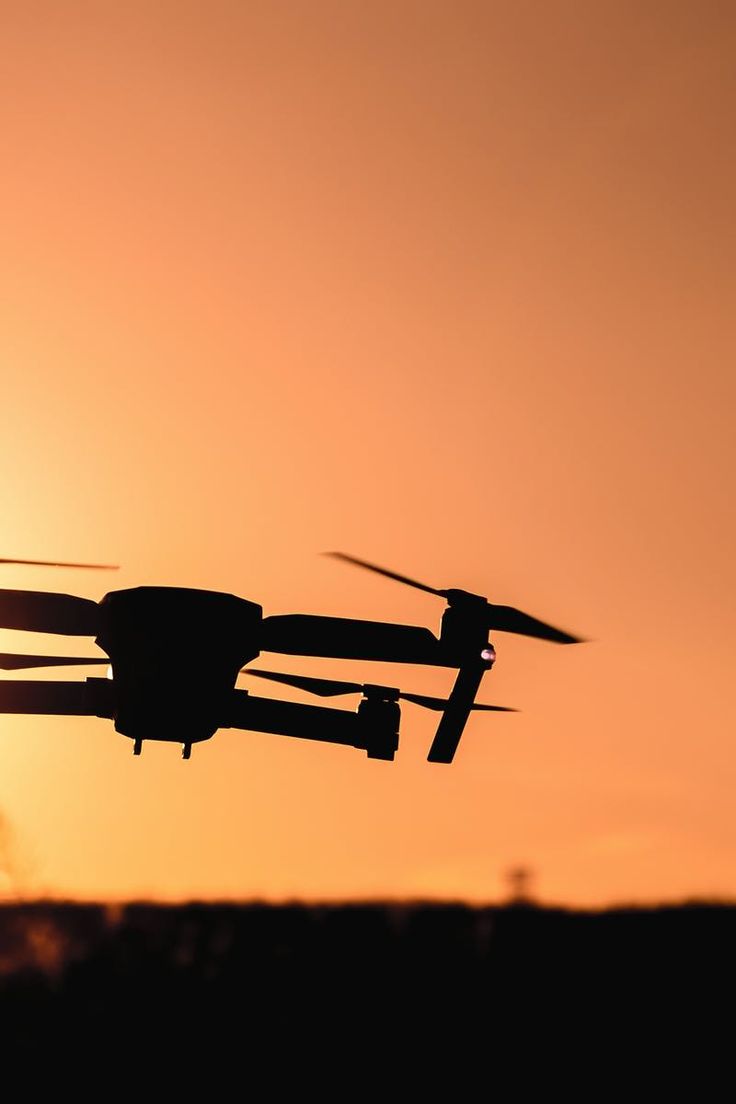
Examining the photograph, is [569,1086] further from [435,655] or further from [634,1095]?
[435,655]

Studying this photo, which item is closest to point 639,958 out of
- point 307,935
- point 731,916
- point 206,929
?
point 731,916

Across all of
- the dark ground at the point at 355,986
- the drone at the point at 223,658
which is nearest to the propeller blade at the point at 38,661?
the drone at the point at 223,658

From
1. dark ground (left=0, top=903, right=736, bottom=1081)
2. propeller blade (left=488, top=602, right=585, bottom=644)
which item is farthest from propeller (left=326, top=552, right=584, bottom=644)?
dark ground (left=0, top=903, right=736, bottom=1081)

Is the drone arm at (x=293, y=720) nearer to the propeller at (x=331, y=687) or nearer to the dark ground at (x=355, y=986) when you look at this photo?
the propeller at (x=331, y=687)

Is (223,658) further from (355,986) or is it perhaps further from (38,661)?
(355,986)

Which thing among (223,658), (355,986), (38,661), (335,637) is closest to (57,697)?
(38,661)
